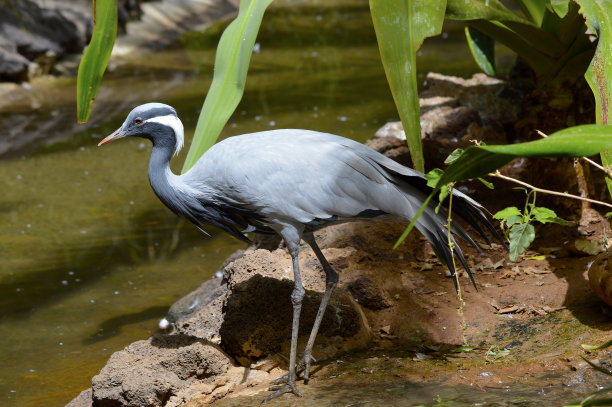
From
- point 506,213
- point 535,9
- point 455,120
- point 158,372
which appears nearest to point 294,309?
point 158,372

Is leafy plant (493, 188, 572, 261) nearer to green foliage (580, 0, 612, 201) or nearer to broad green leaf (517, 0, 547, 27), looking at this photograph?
green foliage (580, 0, 612, 201)

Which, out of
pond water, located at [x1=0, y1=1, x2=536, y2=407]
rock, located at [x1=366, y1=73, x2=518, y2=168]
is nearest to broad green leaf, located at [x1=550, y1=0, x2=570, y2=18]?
rock, located at [x1=366, y1=73, x2=518, y2=168]

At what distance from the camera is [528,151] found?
1.76m

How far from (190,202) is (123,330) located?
A: 1.35m

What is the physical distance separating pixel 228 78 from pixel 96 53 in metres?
0.50

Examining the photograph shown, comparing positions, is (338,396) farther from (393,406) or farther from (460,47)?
(460,47)

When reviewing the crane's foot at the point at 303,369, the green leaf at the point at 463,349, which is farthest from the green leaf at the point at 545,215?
the crane's foot at the point at 303,369

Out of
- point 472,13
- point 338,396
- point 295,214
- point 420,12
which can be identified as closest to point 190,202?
point 295,214

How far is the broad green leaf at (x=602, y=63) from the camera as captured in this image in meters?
2.63

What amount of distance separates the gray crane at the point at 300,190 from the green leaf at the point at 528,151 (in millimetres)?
1087

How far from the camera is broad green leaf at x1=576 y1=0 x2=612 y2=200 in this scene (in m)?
2.63

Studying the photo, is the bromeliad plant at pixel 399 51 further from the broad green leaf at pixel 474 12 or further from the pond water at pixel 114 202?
the pond water at pixel 114 202

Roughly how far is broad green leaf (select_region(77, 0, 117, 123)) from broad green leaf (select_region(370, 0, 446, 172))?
3.02 ft

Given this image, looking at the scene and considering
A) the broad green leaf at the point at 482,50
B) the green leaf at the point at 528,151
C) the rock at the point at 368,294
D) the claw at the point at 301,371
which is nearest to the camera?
the green leaf at the point at 528,151
